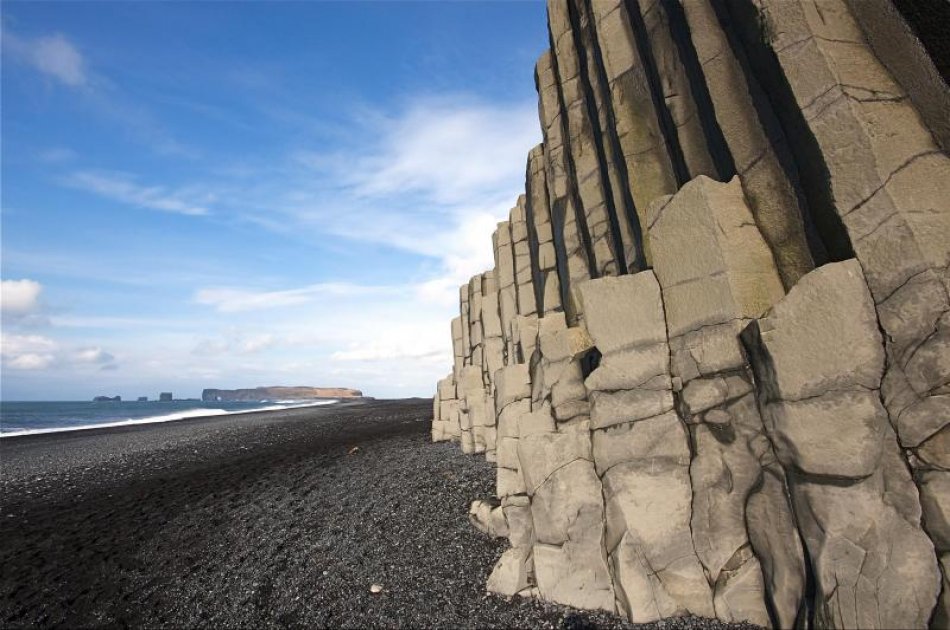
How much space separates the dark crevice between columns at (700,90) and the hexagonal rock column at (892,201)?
1.05 metres

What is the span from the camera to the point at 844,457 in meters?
4.44

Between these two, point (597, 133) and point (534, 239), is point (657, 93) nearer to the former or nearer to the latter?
point (597, 133)

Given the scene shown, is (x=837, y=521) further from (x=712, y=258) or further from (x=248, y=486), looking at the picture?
(x=248, y=486)

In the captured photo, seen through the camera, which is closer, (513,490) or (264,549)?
(513,490)

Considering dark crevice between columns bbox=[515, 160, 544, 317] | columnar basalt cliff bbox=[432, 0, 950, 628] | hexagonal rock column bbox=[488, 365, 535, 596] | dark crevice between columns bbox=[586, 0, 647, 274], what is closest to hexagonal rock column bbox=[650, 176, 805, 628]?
columnar basalt cliff bbox=[432, 0, 950, 628]

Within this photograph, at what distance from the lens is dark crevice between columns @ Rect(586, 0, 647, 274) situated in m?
7.36

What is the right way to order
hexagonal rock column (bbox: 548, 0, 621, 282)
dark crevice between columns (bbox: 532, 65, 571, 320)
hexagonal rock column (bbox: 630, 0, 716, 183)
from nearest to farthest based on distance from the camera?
1. hexagonal rock column (bbox: 630, 0, 716, 183)
2. hexagonal rock column (bbox: 548, 0, 621, 282)
3. dark crevice between columns (bbox: 532, 65, 571, 320)

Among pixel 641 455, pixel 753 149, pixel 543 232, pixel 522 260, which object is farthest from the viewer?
pixel 522 260

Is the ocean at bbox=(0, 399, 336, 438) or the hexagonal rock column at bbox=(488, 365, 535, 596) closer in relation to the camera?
the hexagonal rock column at bbox=(488, 365, 535, 596)

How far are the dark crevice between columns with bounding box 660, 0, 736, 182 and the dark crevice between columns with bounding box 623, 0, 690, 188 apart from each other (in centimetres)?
40

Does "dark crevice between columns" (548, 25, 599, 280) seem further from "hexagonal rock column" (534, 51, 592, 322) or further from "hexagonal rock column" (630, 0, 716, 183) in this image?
"hexagonal rock column" (630, 0, 716, 183)

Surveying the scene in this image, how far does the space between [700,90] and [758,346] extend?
161 inches

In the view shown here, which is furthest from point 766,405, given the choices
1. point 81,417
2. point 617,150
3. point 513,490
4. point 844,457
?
point 81,417

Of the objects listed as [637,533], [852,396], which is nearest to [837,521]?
[852,396]
